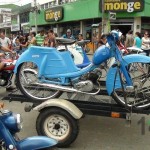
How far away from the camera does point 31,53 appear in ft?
18.4

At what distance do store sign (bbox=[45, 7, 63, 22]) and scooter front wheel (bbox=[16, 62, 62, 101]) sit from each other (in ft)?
85.2

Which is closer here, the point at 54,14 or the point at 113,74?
the point at 113,74

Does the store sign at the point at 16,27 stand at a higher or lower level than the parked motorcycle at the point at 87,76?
higher

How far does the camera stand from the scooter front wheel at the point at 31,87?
5.72m

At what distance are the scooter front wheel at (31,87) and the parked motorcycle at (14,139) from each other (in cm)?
247

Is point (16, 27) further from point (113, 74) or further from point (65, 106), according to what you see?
point (65, 106)

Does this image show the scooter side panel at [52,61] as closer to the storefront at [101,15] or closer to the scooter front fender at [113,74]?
the scooter front fender at [113,74]

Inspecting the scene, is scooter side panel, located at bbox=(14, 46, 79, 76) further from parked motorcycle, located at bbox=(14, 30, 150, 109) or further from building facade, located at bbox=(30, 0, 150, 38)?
building facade, located at bbox=(30, 0, 150, 38)

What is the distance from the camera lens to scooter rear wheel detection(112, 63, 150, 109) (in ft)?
16.2

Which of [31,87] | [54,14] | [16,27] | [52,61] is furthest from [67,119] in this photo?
[16,27]

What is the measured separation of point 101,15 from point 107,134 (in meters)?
20.5

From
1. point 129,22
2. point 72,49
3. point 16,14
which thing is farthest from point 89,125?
point 16,14

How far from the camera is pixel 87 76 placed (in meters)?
5.49

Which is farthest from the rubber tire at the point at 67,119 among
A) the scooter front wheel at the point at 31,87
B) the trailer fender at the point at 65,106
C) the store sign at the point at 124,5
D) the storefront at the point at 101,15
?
the store sign at the point at 124,5
